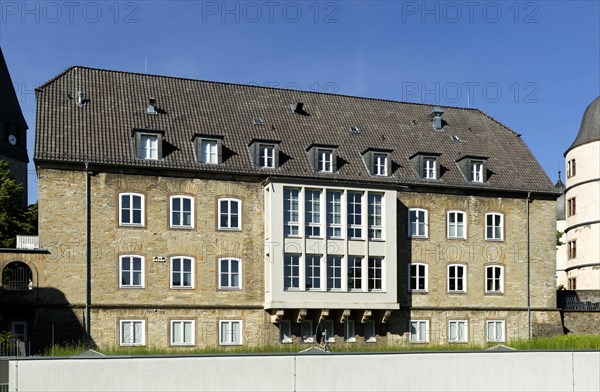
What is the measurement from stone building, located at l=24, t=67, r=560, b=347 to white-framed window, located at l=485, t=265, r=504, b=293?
77 mm

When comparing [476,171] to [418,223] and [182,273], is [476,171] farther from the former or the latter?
[182,273]

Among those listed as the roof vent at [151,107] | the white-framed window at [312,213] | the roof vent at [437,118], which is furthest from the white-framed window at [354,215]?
the roof vent at [151,107]

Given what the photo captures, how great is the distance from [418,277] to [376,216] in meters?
4.26

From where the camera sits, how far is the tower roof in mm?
57688

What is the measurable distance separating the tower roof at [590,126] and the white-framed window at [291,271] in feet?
91.8

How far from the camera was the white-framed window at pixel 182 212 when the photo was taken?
129 ft

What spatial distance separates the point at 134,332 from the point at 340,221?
11.2 meters

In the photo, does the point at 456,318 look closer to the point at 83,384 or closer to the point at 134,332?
the point at 134,332

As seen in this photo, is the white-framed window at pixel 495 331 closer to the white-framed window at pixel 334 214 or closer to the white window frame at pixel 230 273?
the white-framed window at pixel 334 214

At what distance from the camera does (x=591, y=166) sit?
191 feet

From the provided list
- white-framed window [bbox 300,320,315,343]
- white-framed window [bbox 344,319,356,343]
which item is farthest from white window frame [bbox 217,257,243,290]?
white-framed window [bbox 344,319,356,343]

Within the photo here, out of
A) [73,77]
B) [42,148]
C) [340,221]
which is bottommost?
[340,221]

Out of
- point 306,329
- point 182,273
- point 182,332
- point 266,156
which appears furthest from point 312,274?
point 182,332

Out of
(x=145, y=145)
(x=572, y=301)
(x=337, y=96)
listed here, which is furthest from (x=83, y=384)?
(x=572, y=301)
